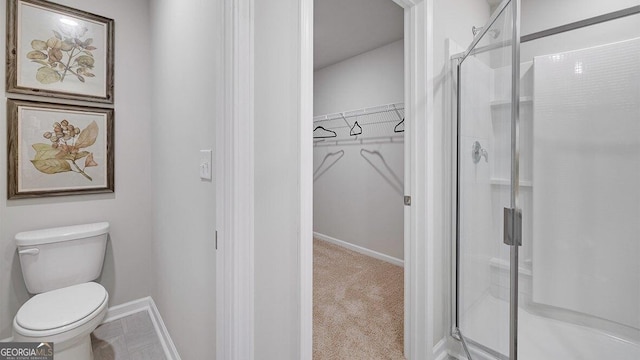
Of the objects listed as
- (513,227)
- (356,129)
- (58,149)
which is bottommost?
(513,227)

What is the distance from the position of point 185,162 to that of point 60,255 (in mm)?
1037

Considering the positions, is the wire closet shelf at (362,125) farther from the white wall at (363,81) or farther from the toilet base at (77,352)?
the toilet base at (77,352)

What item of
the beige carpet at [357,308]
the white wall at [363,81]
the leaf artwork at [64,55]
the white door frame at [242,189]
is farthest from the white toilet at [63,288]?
the white wall at [363,81]

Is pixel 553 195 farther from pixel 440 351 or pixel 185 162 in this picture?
pixel 185 162

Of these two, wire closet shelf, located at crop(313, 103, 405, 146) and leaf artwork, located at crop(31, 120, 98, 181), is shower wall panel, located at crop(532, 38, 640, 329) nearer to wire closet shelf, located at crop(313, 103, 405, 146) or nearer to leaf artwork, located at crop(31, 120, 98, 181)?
wire closet shelf, located at crop(313, 103, 405, 146)

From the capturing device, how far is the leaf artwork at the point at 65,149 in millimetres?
1658

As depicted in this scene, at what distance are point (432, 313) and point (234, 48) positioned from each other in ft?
5.50

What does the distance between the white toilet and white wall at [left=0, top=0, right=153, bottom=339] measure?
157 millimetres

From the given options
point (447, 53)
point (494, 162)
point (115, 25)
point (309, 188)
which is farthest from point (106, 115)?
point (494, 162)

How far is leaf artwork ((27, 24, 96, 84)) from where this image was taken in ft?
5.37

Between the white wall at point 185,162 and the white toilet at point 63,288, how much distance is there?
0.34m

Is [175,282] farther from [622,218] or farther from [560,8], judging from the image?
[560,8]

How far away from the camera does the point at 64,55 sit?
1.71m

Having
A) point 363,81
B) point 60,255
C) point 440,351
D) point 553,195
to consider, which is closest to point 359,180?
point 363,81
